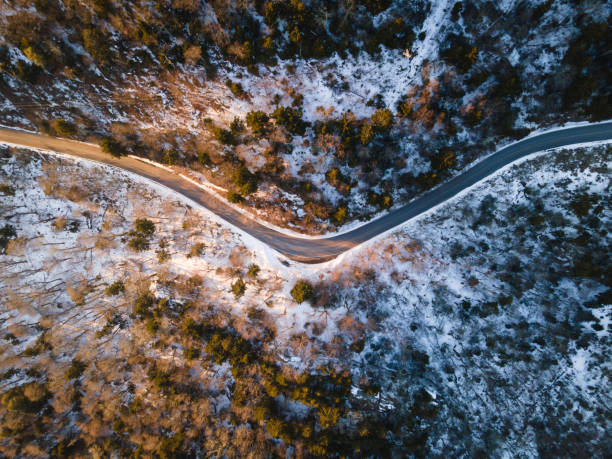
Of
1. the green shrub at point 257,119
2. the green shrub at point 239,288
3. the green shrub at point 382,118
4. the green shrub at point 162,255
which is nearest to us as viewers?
the green shrub at point 382,118

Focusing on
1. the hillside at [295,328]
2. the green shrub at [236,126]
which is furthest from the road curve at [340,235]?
the green shrub at [236,126]

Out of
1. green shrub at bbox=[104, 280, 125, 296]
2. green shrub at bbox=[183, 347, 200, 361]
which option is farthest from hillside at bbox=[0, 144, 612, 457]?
green shrub at bbox=[104, 280, 125, 296]

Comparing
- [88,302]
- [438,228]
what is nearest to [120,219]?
[88,302]

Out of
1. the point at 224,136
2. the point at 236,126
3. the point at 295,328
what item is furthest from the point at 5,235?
the point at 295,328

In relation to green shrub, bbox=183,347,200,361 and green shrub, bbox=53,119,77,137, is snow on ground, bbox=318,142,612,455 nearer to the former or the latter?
green shrub, bbox=183,347,200,361

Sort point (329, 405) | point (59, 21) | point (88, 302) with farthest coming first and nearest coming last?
point (88, 302) < point (329, 405) < point (59, 21)

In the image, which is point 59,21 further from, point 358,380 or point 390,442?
point 390,442

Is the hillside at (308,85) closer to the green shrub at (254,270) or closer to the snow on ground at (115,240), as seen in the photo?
the snow on ground at (115,240)
